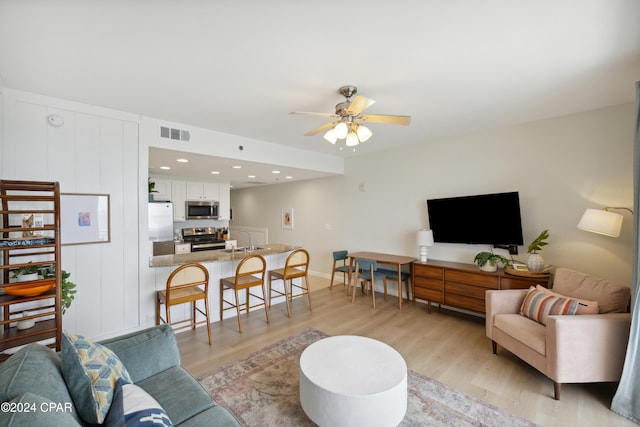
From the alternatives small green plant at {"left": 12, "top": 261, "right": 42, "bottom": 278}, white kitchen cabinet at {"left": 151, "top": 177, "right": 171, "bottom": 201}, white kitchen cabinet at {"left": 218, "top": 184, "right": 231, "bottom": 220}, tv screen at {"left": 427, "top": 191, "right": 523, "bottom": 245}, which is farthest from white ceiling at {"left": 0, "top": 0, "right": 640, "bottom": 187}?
white kitchen cabinet at {"left": 218, "top": 184, "right": 231, "bottom": 220}

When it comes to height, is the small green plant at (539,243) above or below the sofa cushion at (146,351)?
above

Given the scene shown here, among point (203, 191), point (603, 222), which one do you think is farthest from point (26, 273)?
point (603, 222)

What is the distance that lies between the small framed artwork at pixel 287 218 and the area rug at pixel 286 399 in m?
4.19

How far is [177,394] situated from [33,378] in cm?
65

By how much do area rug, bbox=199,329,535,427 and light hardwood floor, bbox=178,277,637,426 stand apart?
142 millimetres

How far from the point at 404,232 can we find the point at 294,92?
3.10 metres

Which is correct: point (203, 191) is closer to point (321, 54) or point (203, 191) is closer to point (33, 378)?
point (321, 54)

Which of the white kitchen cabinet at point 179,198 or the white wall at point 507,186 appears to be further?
the white kitchen cabinet at point 179,198

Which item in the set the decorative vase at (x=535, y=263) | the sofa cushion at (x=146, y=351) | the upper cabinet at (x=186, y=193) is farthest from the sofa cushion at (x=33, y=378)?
the upper cabinet at (x=186, y=193)

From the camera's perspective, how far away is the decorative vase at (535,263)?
3.13 metres

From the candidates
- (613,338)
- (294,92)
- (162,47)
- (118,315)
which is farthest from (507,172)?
(118,315)

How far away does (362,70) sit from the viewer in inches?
85.1

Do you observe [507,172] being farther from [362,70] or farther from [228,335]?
[228,335]

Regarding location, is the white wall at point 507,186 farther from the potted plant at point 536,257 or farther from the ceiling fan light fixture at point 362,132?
the ceiling fan light fixture at point 362,132
